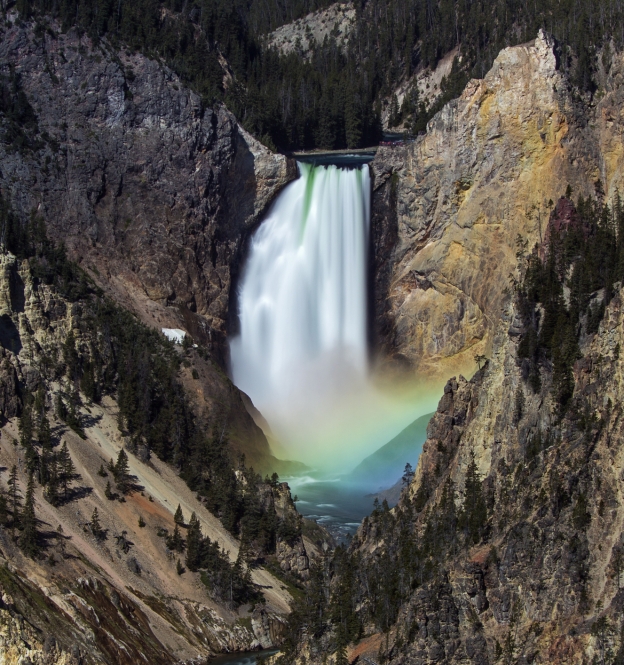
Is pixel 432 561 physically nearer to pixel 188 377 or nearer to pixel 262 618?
pixel 262 618

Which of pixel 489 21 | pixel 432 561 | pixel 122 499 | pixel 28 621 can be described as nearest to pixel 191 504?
pixel 122 499

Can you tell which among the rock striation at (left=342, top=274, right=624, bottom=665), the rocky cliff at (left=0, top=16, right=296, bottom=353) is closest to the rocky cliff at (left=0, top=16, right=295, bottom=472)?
the rocky cliff at (left=0, top=16, right=296, bottom=353)

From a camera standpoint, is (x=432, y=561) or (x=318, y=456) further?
(x=318, y=456)

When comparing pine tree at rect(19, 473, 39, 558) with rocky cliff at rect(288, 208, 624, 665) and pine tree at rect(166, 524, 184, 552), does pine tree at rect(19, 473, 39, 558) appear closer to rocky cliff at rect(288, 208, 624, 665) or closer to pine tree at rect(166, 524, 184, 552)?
pine tree at rect(166, 524, 184, 552)

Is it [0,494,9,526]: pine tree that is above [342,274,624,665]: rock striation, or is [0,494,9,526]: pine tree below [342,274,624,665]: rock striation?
below

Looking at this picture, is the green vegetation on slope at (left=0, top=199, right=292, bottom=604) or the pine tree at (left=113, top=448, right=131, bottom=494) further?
the pine tree at (left=113, top=448, right=131, bottom=494)

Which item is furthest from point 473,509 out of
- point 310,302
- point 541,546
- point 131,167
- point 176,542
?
point 131,167

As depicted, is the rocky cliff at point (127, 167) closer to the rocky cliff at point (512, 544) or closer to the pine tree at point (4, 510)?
the pine tree at point (4, 510)
